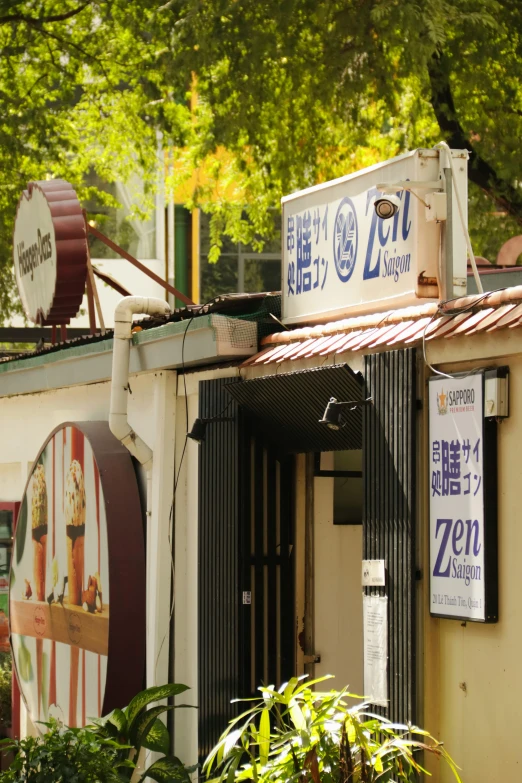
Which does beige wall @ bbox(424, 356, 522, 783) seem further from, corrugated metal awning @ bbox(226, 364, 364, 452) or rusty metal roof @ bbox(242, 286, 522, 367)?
corrugated metal awning @ bbox(226, 364, 364, 452)

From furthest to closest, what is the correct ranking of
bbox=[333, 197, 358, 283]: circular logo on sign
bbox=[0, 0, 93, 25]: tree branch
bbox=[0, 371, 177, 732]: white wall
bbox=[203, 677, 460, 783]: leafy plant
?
bbox=[0, 0, 93, 25]: tree branch, bbox=[0, 371, 177, 732]: white wall, bbox=[333, 197, 358, 283]: circular logo on sign, bbox=[203, 677, 460, 783]: leafy plant

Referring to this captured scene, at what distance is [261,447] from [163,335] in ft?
3.61

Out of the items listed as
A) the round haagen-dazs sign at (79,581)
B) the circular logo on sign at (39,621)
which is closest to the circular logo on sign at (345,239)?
the round haagen-dazs sign at (79,581)

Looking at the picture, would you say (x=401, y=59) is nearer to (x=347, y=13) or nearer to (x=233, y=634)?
(x=347, y=13)

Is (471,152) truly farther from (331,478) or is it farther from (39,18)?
(331,478)

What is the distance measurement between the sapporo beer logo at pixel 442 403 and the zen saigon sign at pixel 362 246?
3.13 ft

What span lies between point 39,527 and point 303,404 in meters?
4.00

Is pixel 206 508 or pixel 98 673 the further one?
pixel 98 673

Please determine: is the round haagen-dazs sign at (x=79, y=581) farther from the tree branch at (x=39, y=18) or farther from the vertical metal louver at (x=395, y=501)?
the tree branch at (x=39, y=18)

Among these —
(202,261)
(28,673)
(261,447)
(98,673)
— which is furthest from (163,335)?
(202,261)

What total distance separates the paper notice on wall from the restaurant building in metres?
0.01

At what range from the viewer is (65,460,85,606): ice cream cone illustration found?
9.68m

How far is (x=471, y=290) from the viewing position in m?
9.41

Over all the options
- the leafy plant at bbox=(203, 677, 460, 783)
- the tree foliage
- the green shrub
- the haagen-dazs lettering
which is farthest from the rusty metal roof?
the tree foliage
